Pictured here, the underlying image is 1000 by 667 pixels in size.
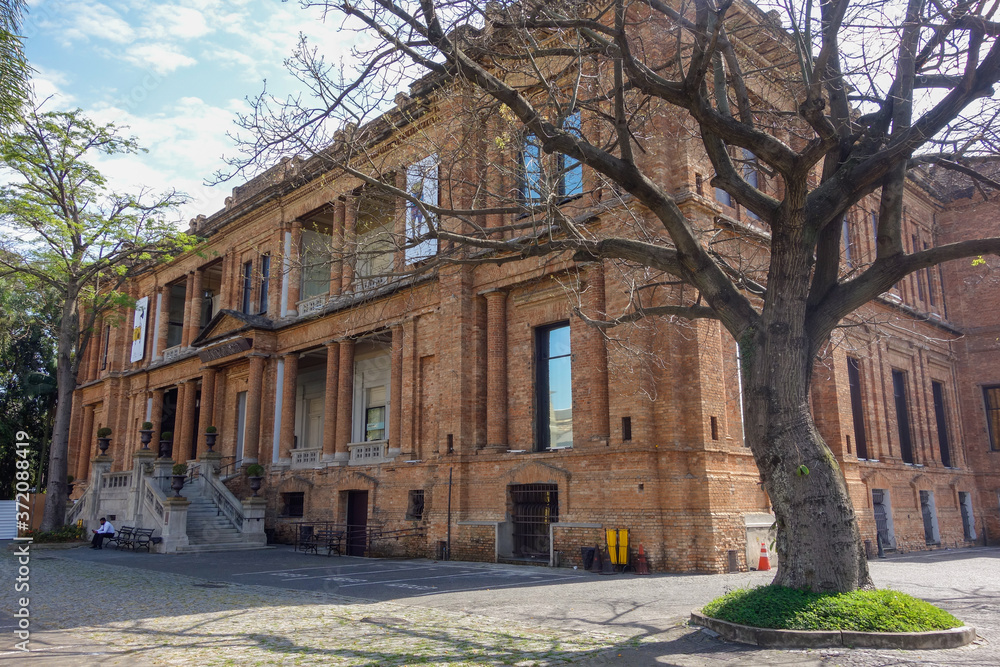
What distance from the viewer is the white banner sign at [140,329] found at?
1419 inches

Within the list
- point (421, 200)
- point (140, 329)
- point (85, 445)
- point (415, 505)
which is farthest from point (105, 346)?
point (421, 200)

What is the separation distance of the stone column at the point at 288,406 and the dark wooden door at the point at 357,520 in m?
4.06

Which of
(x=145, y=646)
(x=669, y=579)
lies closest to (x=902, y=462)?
(x=669, y=579)

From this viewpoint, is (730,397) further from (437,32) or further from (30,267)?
(30,267)

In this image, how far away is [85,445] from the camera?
129 feet

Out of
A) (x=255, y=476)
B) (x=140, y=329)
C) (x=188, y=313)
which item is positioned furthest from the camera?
(x=140, y=329)

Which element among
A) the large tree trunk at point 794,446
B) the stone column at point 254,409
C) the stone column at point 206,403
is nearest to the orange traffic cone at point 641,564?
the large tree trunk at point 794,446

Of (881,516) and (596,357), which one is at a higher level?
(596,357)

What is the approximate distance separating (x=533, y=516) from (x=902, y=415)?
15934mm

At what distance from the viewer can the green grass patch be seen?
23.6 feet

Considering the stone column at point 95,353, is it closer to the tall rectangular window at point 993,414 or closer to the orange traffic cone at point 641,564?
the orange traffic cone at point 641,564

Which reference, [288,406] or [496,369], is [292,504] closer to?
[288,406]

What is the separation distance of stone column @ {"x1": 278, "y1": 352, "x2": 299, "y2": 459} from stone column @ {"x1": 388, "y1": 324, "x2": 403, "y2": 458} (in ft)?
17.8

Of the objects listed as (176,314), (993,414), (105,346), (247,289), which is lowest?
(993,414)
